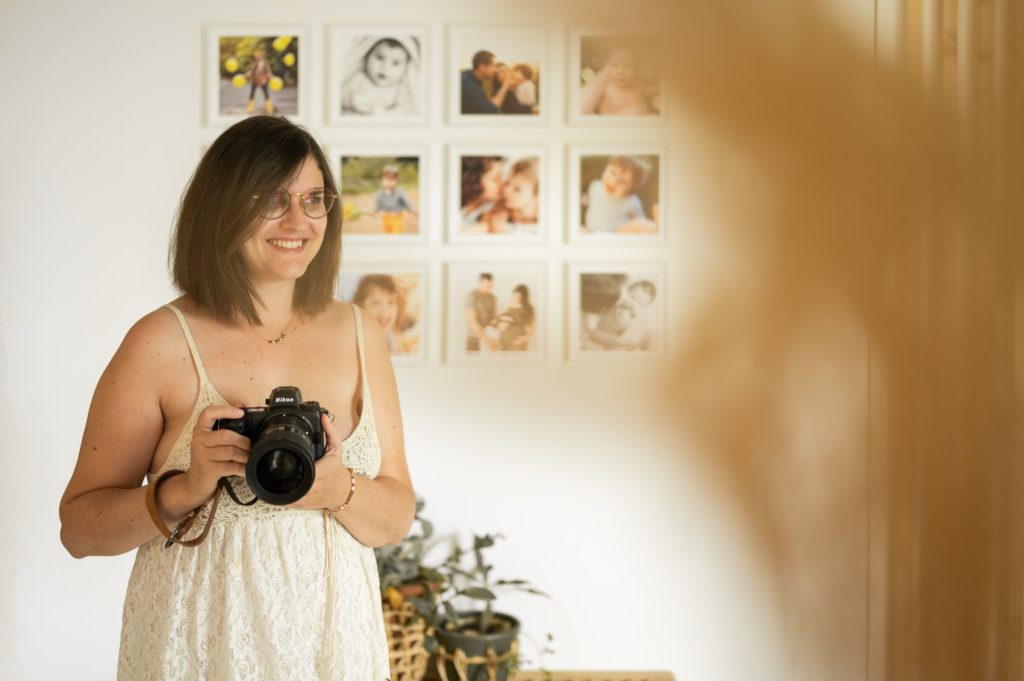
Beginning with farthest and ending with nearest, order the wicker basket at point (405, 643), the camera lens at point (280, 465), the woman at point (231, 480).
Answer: the wicker basket at point (405, 643)
the woman at point (231, 480)
the camera lens at point (280, 465)

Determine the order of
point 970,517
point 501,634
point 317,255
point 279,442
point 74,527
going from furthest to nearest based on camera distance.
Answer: point 970,517 → point 501,634 → point 317,255 → point 74,527 → point 279,442

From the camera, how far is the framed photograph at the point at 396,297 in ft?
7.96

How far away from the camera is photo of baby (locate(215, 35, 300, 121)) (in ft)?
7.91

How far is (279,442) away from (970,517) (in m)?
2.04

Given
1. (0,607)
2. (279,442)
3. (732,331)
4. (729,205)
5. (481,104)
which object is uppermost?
(481,104)

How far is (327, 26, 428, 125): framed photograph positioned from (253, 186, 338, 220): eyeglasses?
49.7 inches

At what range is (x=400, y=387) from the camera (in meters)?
2.44

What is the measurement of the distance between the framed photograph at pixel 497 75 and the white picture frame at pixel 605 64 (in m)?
0.08

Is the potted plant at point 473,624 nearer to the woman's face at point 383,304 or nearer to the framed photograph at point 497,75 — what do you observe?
the woman's face at point 383,304

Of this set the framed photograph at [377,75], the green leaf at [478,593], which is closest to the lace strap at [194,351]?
the green leaf at [478,593]

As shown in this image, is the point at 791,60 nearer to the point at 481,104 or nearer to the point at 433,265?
the point at 481,104

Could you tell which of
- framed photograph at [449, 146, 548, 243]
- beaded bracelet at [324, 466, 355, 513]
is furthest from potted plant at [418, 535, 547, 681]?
beaded bracelet at [324, 466, 355, 513]

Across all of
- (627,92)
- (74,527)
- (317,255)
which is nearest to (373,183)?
(627,92)

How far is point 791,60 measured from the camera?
2436 millimetres
